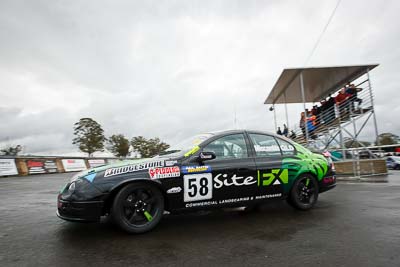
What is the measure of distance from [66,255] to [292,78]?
45.5 ft

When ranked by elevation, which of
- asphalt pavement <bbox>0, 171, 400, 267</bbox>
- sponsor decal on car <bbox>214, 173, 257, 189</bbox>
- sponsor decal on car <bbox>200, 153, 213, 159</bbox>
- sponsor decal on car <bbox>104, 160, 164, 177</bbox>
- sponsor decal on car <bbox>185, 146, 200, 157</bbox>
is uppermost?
sponsor decal on car <bbox>185, 146, 200, 157</bbox>

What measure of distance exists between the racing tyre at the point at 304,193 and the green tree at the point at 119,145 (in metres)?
59.1

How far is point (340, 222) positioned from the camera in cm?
383

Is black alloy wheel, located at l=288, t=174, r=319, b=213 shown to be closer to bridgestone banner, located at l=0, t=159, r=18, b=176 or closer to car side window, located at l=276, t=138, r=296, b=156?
car side window, located at l=276, t=138, r=296, b=156

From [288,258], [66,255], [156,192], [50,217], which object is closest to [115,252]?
[66,255]

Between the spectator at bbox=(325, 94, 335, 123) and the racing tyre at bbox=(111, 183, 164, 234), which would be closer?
the racing tyre at bbox=(111, 183, 164, 234)

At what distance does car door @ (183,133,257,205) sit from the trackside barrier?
15037 millimetres

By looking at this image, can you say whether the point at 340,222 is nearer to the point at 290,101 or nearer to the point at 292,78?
the point at 292,78

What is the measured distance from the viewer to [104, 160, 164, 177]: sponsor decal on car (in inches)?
133

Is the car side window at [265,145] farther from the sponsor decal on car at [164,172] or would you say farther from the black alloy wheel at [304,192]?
the sponsor decal on car at [164,172]

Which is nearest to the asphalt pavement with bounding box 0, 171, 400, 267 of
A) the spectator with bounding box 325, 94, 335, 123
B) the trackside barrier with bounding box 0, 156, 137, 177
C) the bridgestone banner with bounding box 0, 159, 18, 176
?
the spectator with bounding box 325, 94, 335, 123

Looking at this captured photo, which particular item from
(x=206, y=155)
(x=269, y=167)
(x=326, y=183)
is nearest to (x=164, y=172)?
(x=206, y=155)

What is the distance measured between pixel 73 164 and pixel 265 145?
82.8ft

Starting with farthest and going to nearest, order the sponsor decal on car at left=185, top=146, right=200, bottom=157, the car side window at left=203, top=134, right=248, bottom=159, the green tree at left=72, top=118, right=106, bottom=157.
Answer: the green tree at left=72, top=118, right=106, bottom=157 → the car side window at left=203, top=134, right=248, bottom=159 → the sponsor decal on car at left=185, top=146, right=200, bottom=157
